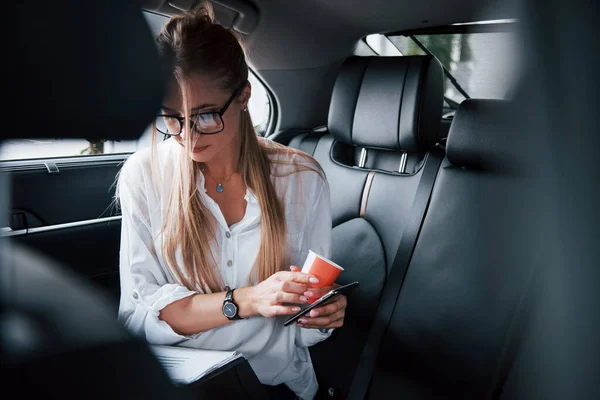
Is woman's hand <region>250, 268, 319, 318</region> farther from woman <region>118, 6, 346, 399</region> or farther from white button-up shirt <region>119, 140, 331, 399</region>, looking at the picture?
white button-up shirt <region>119, 140, 331, 399</region>

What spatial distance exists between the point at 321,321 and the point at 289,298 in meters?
0.18

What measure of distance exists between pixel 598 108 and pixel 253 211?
97cm

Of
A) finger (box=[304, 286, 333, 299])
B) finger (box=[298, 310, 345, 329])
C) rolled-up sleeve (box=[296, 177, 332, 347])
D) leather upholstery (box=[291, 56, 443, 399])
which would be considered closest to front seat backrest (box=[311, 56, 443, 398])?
leather upholstery (box=[291, 56, 443, 399])

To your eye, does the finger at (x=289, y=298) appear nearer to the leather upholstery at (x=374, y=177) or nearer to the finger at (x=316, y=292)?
the finger at (x=316, y=292)

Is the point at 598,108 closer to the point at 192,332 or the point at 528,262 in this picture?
the point at 528,262

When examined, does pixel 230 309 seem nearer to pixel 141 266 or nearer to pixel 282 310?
pixel 282 310

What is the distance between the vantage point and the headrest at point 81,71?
0.19 m

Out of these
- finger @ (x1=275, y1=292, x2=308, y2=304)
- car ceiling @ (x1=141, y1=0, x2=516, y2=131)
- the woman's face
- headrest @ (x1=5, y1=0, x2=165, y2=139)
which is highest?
car ceiling @ (x1=141, y1=0, x2=516, y2=131)

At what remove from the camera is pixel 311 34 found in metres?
1.93

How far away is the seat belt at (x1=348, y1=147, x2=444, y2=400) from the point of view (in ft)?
4.48

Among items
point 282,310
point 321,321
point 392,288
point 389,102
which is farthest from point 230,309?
point 389,102

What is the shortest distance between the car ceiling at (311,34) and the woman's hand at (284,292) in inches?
36.0

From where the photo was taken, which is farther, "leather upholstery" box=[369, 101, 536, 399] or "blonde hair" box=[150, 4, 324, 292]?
"leather upholstery" box=[369, 101, 536, 399]

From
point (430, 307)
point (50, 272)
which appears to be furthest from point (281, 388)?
point (50, 272)
